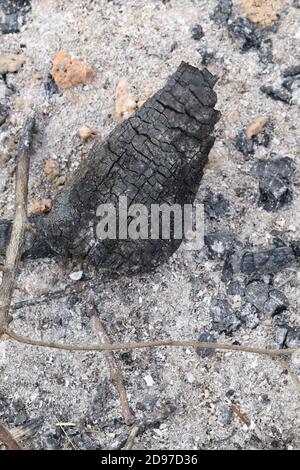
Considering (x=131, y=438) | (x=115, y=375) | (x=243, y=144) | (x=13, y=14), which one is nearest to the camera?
(x=131, y=438)

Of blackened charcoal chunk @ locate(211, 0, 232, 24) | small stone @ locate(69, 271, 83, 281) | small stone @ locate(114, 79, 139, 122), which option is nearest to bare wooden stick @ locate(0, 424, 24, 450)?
small stone @ locate(69, 271, 83, 281)

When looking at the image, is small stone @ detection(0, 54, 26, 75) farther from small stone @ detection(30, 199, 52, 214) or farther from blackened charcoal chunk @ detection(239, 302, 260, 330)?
blackened charcoal chunk @ detection(239, 302, 260, 330)

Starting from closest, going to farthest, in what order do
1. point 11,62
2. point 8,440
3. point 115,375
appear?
point 8,440 → point 115,375 → point 11,62

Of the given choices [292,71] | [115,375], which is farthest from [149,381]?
[292,71]

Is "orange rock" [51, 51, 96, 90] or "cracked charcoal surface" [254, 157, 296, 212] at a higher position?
"orange rock" [51, 51, 96, 90]

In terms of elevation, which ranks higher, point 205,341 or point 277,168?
point 277,168

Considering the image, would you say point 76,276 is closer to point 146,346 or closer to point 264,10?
point 146,346
